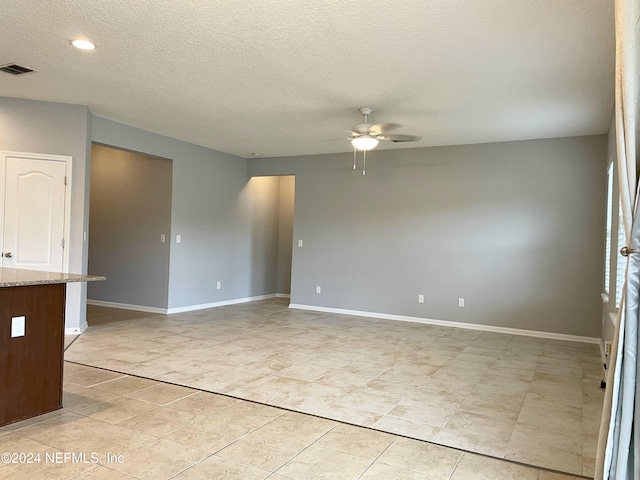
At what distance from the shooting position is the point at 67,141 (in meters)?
5.26

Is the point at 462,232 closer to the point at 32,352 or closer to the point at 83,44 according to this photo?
the point at 83,44

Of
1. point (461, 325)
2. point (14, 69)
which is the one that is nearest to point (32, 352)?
point (14, 69)

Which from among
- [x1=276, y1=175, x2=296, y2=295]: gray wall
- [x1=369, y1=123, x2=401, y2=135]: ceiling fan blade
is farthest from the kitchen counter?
[x1=276, y1=175, x2=296, y2=295]: gray wall

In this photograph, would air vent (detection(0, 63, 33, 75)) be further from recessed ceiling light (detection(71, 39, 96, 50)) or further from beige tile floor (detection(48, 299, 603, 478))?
beige tile floor (detection(48, 299, 603, 478))

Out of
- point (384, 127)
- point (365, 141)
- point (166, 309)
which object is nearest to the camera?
point (365, 141)

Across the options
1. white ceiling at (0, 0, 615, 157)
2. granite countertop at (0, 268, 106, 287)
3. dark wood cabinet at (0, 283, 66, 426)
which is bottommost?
dark wood cabinet at (0, 283, 66, 426)

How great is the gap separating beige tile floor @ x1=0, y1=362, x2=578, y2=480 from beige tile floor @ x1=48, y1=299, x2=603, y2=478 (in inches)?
5.8

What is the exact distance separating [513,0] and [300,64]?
5.59 ft

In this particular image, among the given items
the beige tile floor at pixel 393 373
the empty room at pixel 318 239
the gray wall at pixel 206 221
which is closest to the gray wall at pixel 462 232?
the empty room at pixel 318 239

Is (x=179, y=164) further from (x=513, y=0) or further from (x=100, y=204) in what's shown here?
(x=513, y=0)

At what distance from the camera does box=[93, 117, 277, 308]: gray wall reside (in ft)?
22.0

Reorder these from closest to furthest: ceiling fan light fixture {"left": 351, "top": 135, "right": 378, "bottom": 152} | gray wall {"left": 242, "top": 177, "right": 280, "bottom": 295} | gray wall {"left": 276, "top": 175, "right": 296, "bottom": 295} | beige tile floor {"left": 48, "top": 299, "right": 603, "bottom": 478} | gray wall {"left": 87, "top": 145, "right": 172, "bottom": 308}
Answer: beige tile floor {"left": 48, "top": 299, "right": 603, "bottom": 478}, ceiling fan light fixture {"left": 351, "top": 135, "right": 378, "bottom": 152}, gray wall {"left": 87, "top": 145, "right": 172, "bottom": 308}, gray wall {"left": 242, "top": 177, "right": 280, "bottom": 295}, gray wall {"left": 276, "top": 175, "right": 296, "bottom": 295}

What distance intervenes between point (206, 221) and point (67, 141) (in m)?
2.65

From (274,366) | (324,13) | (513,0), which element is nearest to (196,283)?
(274,366)
